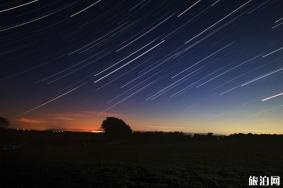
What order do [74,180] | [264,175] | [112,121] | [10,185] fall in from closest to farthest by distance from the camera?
1. [10,185]
2. [74,180]
3. [264,175]
4. [112,121]

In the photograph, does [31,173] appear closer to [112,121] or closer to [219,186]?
[219,186]

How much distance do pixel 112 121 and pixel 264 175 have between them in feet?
221

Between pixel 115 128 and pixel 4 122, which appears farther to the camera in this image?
pixel 4 122

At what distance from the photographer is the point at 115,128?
282 feet

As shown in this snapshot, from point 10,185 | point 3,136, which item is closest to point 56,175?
point 10,185

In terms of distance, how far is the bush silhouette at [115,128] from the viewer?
8512cm

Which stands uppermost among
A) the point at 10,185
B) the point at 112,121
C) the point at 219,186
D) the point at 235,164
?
the point at 112,121

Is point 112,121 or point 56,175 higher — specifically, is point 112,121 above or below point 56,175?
above

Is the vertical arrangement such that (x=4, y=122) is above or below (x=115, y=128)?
below

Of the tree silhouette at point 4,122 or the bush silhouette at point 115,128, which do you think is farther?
the tree silhouette at point 4,122

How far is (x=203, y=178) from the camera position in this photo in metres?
21.1

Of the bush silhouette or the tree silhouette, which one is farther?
the tree silhouette

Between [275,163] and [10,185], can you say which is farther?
[275,163]

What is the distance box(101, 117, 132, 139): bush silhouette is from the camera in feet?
279
